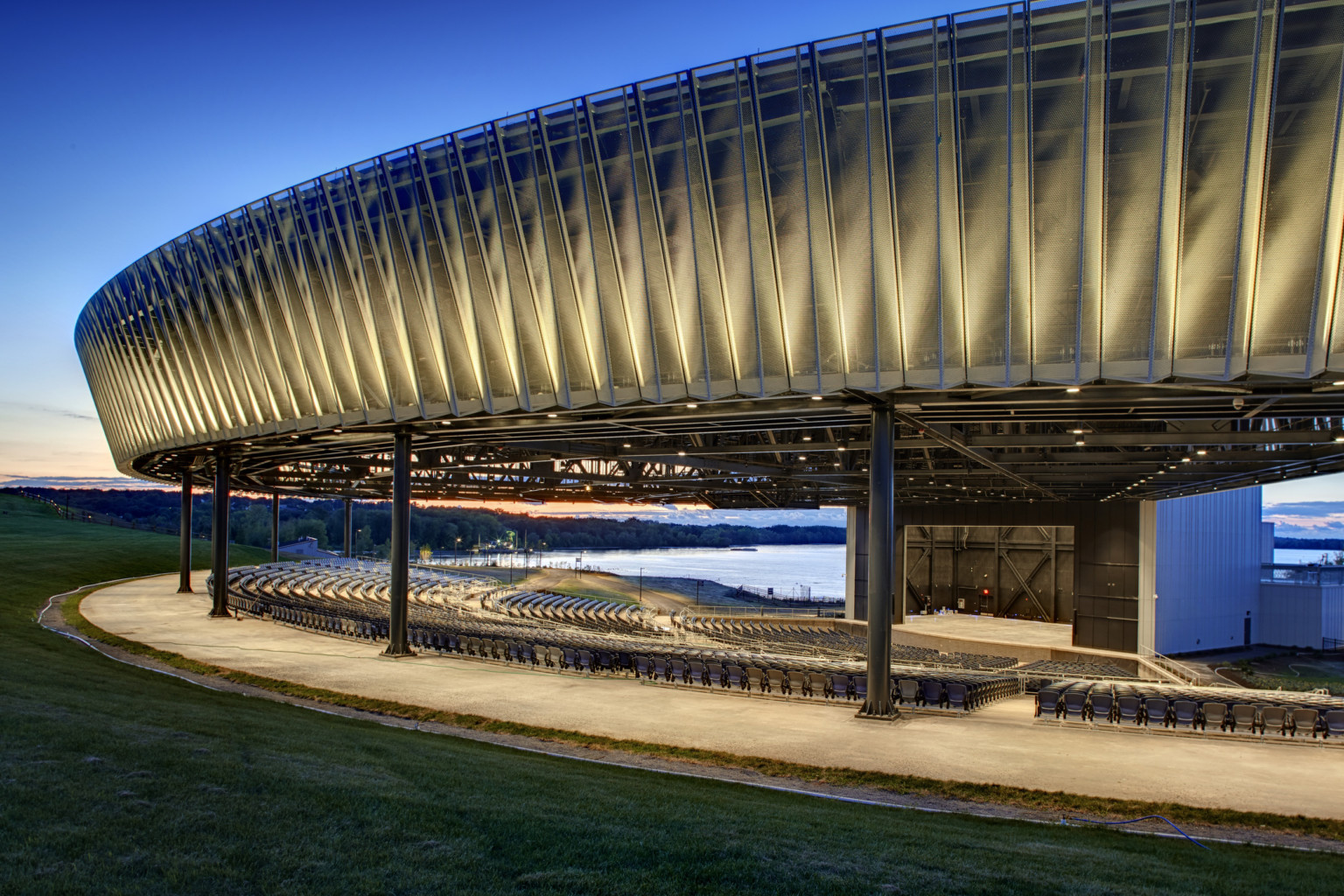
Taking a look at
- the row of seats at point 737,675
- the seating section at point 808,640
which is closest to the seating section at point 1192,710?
the row of seats at point 737,675

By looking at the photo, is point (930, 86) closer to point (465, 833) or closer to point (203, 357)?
point (465, 833)

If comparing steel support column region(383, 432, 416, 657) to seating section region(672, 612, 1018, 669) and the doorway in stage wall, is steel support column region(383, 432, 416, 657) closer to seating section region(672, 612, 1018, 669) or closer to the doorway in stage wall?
seating section region(672, 612, 1018, 669)

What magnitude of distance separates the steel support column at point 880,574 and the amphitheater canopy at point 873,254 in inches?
58.4

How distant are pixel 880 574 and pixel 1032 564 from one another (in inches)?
2198

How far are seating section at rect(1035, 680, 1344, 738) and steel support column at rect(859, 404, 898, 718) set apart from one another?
12.1 ft

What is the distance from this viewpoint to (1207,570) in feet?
173

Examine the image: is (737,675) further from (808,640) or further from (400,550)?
(808,640)

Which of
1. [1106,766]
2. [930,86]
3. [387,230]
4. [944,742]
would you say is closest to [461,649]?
[387,230]

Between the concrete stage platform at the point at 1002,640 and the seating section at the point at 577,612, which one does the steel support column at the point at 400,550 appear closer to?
the seating section at the point at 577,612

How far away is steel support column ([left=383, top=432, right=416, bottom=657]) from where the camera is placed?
27969 mm

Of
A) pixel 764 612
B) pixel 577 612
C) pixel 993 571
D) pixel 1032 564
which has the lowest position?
pixel 764 612

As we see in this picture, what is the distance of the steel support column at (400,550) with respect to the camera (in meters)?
28.0

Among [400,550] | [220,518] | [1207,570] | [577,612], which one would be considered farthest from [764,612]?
[400,550]

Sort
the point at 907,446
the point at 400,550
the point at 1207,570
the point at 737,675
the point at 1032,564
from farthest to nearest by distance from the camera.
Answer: the point at 1032,564, the point at 1207,570, the point at 907,446, the point at 400,550, the point at 737,675
